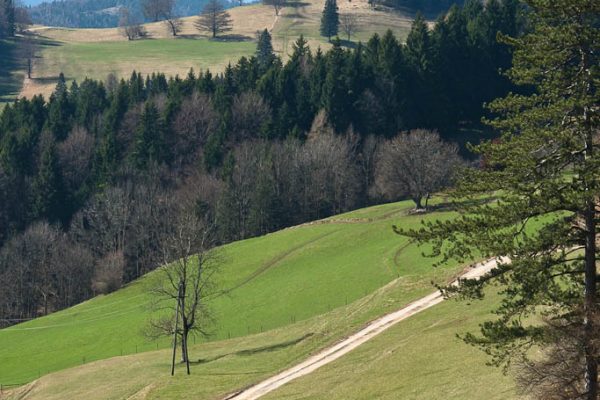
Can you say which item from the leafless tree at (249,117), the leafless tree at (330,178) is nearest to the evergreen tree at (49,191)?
the leafless tree at (249,117)

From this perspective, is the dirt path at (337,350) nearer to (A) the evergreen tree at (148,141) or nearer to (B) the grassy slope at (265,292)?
(B) the grassy slope at (265,292)

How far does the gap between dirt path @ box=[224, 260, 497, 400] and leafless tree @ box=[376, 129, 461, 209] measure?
34782mm

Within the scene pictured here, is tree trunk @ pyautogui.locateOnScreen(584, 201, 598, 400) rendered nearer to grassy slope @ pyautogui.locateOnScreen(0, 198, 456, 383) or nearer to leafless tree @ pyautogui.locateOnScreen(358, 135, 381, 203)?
grassy slope @ pyautogui.locateOnScreen(0, 198, 456, 383)

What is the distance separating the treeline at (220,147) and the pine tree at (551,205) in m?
75.8

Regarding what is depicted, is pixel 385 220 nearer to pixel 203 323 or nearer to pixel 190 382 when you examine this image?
pixel 203 323

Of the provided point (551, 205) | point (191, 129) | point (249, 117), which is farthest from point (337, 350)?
point (191, 129)

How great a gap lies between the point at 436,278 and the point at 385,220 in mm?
30267

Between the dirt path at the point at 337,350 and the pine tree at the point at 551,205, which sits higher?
the pine tree at the point at 551,205

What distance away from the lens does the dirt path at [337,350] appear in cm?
4025

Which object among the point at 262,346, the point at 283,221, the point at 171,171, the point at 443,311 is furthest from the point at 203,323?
the point at 171,171

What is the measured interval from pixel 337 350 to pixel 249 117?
8451cm

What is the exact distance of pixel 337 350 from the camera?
142ft

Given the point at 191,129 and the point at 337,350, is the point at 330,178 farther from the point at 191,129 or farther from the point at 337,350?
the point at 337,350

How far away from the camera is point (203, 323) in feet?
207
